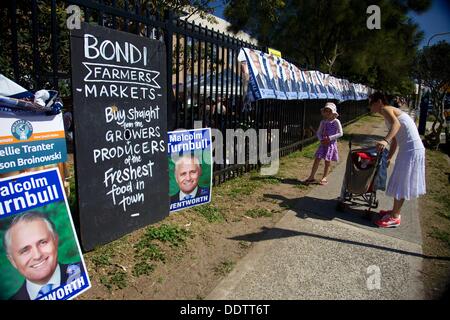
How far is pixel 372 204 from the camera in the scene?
5.51 meters

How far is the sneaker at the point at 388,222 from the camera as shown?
4.77m

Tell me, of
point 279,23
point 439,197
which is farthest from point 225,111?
point 279,23

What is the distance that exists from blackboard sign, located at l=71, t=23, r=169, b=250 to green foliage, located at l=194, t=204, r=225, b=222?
666mm

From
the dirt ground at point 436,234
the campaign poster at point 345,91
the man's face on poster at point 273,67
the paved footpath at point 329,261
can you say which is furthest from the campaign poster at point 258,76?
the campaign poster at point 345,91

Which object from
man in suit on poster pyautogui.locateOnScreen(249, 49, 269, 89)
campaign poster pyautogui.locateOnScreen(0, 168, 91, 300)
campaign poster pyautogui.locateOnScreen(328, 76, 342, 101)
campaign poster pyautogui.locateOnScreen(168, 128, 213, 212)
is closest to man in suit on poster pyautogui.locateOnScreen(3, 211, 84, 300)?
campaign poster pyautogui.locateOnScreen(0, 168, 91, 300)

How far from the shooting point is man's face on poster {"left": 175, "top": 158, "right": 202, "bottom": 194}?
15.1ft

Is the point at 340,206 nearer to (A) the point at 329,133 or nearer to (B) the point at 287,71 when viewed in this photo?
(A) the point at 329,133

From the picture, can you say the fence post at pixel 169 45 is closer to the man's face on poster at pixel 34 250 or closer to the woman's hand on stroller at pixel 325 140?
the man's face on poster at pixel 34 250

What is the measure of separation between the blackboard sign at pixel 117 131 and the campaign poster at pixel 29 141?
7.2 inches

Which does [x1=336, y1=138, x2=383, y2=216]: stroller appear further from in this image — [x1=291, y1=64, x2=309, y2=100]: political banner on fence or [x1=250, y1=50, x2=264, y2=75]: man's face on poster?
[x1=291, y1=64, x2=309, y2=100]: political banner on fence

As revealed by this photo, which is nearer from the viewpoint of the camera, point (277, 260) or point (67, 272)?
point (67, 272)

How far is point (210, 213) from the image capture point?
190 inches

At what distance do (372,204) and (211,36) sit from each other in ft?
11.8
